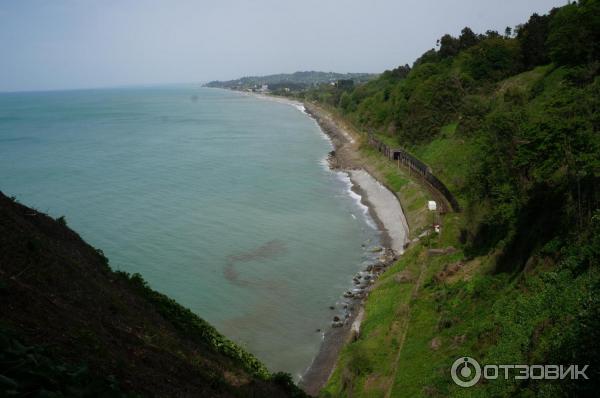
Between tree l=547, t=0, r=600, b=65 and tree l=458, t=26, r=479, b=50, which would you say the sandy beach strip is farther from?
tree l=458, t=26, r=479, b=50

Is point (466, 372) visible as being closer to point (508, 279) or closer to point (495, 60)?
point (508, 279)

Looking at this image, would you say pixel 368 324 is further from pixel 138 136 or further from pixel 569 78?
pixel 138 136

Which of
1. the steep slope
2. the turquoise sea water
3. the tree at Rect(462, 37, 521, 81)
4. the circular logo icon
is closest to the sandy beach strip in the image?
the turquoise sea water

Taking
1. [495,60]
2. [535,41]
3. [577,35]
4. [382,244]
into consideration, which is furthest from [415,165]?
[535,41]

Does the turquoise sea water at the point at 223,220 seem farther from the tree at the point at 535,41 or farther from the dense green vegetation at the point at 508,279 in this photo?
the tree at the point at 535,41

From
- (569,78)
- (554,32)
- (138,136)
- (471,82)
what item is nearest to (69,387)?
(569,78)

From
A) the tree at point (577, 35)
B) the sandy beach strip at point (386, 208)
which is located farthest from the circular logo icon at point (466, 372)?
the tree at point (577, 35)
